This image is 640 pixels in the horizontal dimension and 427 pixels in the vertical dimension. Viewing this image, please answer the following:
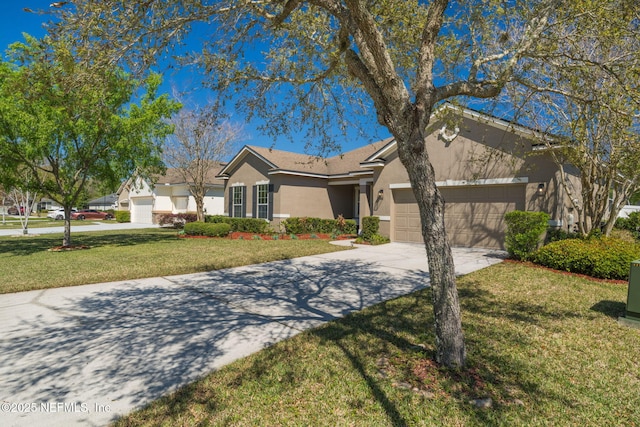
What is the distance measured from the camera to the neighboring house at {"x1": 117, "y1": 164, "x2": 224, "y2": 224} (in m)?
30.2

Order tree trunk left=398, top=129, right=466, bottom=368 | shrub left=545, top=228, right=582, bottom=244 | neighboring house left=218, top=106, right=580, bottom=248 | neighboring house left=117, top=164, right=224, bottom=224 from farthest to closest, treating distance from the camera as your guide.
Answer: neighboring house left=117, top=164, right=224, bottom=224 → neighboring house left=218, top=106, right=580, bottom=248 → shrub left=545, top=228, right=582, bottom=244 → tree trunk left=398, top=129, right=466, bottom=368

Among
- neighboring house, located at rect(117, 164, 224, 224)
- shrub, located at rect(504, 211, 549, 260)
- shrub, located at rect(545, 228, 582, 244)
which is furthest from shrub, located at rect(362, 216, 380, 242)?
neighboring house, located at rect(117, 164, 224, 224)

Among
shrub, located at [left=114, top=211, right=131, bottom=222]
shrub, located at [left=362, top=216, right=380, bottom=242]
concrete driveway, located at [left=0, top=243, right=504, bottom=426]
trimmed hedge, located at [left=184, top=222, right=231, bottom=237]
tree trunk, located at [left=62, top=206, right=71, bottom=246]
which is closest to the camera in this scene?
concrete driveway, located at [left=0, top=243, right=504, bottom=426]

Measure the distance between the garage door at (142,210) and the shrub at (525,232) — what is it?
3202 cm

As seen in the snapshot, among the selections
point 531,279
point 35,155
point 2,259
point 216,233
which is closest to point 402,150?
point 531,279

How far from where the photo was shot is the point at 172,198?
32.2 metres

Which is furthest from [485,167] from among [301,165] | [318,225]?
[301,165]

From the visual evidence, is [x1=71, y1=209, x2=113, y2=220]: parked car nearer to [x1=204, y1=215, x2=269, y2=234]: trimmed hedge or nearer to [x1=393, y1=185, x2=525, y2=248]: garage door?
[x1=204, y1=215, x2=269, y2=234]: trimmed hedge

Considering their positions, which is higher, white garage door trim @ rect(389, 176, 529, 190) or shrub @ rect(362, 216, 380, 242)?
white garage door trim @ rect(389, 176, 529, 190)

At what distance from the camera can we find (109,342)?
4.57m

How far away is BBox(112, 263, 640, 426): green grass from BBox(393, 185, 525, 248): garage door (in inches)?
278

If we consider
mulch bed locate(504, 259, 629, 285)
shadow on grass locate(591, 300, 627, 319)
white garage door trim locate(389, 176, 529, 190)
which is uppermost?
white garage door trim locate(389, 176, 529, 190)

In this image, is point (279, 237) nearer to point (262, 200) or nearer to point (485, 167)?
point (262, 200)

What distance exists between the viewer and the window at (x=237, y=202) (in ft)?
71.6
